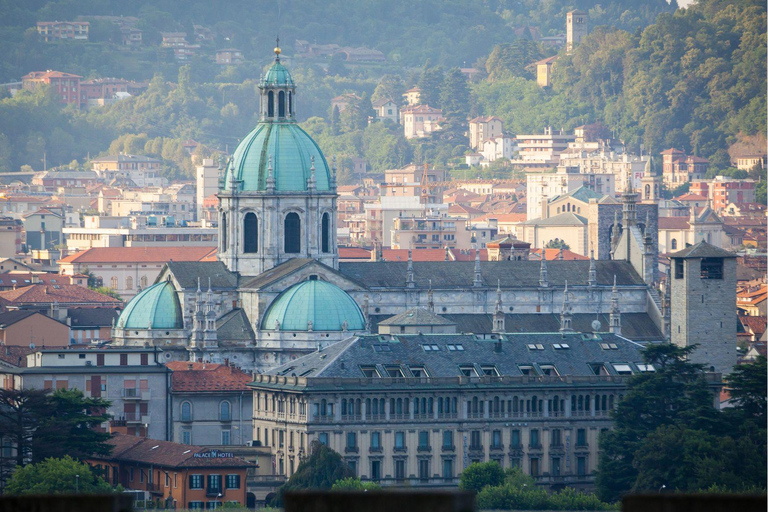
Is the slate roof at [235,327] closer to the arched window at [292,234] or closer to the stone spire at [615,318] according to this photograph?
the arched window at [292,234]

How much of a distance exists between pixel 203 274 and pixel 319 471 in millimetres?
24566

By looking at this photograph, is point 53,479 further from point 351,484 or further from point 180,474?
point 351,484

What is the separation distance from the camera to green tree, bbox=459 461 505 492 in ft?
233

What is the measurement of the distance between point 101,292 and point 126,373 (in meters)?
69.1

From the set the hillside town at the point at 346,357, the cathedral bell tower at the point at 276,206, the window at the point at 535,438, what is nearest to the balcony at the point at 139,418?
the hillside town at the point at 346,357

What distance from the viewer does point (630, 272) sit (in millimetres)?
96250

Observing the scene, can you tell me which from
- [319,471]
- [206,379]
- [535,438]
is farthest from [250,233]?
[319,471]

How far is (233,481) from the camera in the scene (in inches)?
2697

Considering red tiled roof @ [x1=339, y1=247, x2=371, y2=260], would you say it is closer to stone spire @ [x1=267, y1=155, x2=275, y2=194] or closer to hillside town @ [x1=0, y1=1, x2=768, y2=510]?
hillside town @ [x1=0, y1=1, x2=768, y2=510]

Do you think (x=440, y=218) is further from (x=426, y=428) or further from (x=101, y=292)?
(x=426, y=428)

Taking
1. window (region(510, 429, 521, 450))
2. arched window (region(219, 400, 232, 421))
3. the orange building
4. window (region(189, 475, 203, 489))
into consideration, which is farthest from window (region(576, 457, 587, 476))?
window (region(189, 475, 203, 489))

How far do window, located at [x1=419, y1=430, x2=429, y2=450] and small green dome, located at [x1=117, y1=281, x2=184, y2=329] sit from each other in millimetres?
16461

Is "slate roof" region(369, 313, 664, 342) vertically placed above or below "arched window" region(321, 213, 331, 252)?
below

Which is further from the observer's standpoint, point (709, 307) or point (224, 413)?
point (709, 307)
